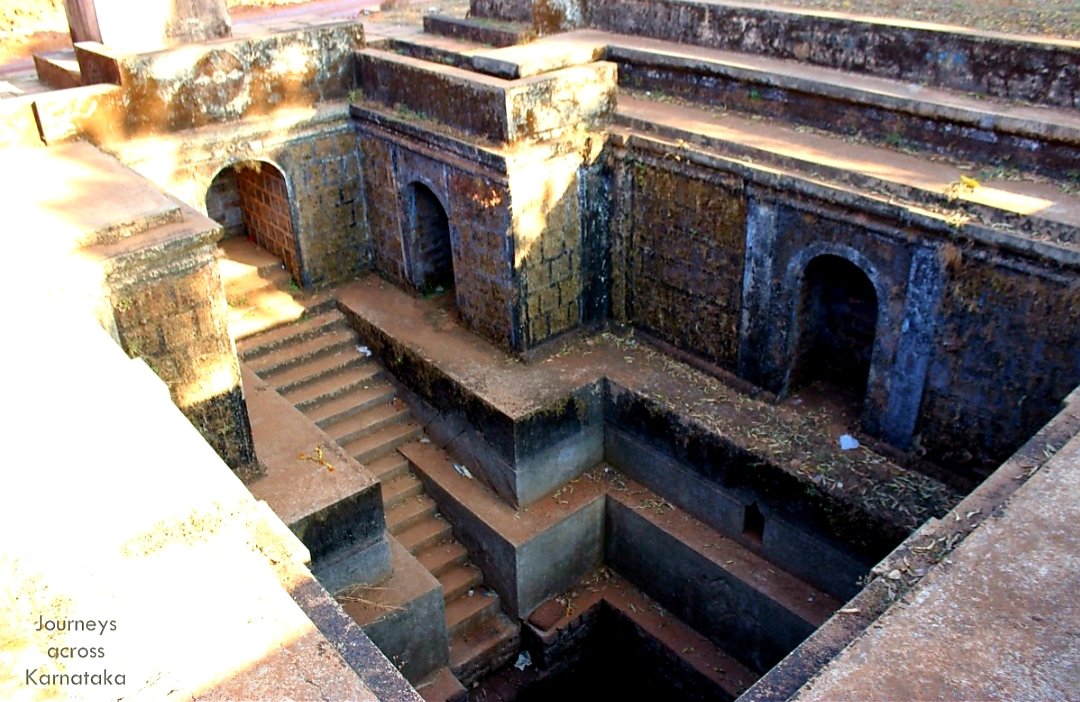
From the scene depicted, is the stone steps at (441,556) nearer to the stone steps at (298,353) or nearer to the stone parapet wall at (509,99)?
the stone steps at (298,353)

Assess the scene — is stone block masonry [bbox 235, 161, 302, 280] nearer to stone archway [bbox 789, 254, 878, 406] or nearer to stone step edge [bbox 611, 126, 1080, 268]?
stone step edge [bbox 611, 126, 1080, 268]

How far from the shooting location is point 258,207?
11258mm

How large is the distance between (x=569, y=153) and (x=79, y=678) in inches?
260

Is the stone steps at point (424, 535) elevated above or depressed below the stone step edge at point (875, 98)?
below

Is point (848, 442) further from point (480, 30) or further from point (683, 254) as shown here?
point (480, 30)

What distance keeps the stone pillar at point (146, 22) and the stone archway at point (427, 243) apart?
3.04 m

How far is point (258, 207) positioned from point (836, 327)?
7071mm

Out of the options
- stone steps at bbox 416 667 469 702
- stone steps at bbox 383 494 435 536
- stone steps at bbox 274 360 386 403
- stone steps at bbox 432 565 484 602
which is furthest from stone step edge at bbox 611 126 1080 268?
stone steps at bbox 416 667 469 702

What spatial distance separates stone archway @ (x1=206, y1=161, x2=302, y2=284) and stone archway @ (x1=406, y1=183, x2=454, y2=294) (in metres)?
1.43

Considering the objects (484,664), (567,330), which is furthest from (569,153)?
(484,664)

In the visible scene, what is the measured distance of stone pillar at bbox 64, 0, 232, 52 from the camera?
9.78 meters

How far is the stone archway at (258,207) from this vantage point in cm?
1058

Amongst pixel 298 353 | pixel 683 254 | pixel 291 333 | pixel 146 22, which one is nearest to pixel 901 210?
pixel 683 254

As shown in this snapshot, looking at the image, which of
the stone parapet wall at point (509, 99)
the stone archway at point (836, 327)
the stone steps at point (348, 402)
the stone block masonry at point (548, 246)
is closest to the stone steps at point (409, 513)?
the stone steps at point (348, 402)
